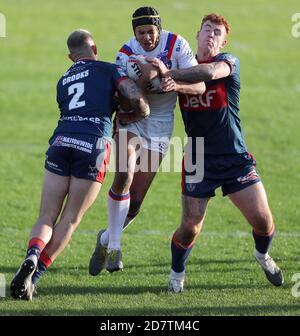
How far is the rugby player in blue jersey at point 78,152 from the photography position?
7.70m

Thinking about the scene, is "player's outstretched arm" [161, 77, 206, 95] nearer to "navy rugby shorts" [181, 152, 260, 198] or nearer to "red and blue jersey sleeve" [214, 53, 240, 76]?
"red and blue jersey sleeve" [214, 53, 240, 76]

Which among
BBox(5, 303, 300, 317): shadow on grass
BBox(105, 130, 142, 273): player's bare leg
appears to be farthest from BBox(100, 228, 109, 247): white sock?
BBox(5, 303, 300, 317): shadow on grass

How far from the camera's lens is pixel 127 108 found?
26.1 ft

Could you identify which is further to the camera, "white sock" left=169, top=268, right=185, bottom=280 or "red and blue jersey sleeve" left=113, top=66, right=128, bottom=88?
"white sock" left=169, top=268, right=185, bottom=280

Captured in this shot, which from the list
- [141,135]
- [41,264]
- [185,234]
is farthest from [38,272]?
[141,135]

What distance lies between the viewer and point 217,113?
26.6ft

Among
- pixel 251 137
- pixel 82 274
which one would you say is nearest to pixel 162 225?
pixel 82 274

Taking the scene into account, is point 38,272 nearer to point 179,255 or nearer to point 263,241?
point 179,255

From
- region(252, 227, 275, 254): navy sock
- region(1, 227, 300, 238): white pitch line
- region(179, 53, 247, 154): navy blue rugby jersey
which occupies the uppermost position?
region(179, 53, 247, 154): navy blue rugby jersey

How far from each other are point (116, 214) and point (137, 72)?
1414 mm

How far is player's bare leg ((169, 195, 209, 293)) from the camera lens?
8094 millimetres

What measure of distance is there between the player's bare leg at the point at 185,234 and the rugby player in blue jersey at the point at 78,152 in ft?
2.88

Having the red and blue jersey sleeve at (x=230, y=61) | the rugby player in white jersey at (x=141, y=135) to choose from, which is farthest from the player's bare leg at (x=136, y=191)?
the red and blue jersey sleeve at (x=230, y=61)

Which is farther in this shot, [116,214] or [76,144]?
[116,214]
